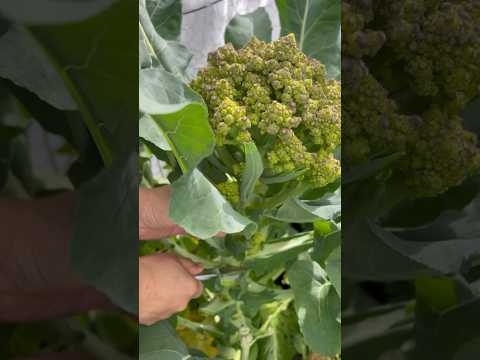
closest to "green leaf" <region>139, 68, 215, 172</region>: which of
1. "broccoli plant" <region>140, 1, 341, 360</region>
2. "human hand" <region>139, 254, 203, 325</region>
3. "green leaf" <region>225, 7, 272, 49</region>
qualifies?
"broccoli plant" <region>140, 1, 341, 360</region>

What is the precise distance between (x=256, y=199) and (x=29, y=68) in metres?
0.43

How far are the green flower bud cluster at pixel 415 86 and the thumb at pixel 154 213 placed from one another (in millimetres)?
192

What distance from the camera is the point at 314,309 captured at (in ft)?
2.23

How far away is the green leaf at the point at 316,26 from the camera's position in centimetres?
75

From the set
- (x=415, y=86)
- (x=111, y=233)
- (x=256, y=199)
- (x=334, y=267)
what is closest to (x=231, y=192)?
(x=256, y=199)

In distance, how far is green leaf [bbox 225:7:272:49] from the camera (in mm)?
717

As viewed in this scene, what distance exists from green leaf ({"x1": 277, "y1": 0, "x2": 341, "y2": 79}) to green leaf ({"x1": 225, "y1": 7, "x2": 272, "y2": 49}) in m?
0.03

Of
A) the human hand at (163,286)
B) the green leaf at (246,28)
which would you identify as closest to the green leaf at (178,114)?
the human hand at (163,286)

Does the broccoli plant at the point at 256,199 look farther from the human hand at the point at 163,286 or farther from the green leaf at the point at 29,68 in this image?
the green leaf at the point at 29,68

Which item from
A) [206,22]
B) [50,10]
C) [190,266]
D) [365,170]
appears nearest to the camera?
[50,10]

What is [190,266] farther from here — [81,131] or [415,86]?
[81,131]

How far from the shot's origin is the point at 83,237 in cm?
24

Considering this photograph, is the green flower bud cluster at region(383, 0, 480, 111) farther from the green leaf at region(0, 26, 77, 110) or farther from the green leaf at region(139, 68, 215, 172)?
the green leaf at region(0, 26, 77, 110)

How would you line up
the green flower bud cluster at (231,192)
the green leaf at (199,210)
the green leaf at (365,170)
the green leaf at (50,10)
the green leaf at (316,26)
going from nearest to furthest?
the green leaf at (50,10), the green leaf at (365,170), the green leaf at (199,210), the green flower bud cluster at (231,192), the green leaf at (316,26)
